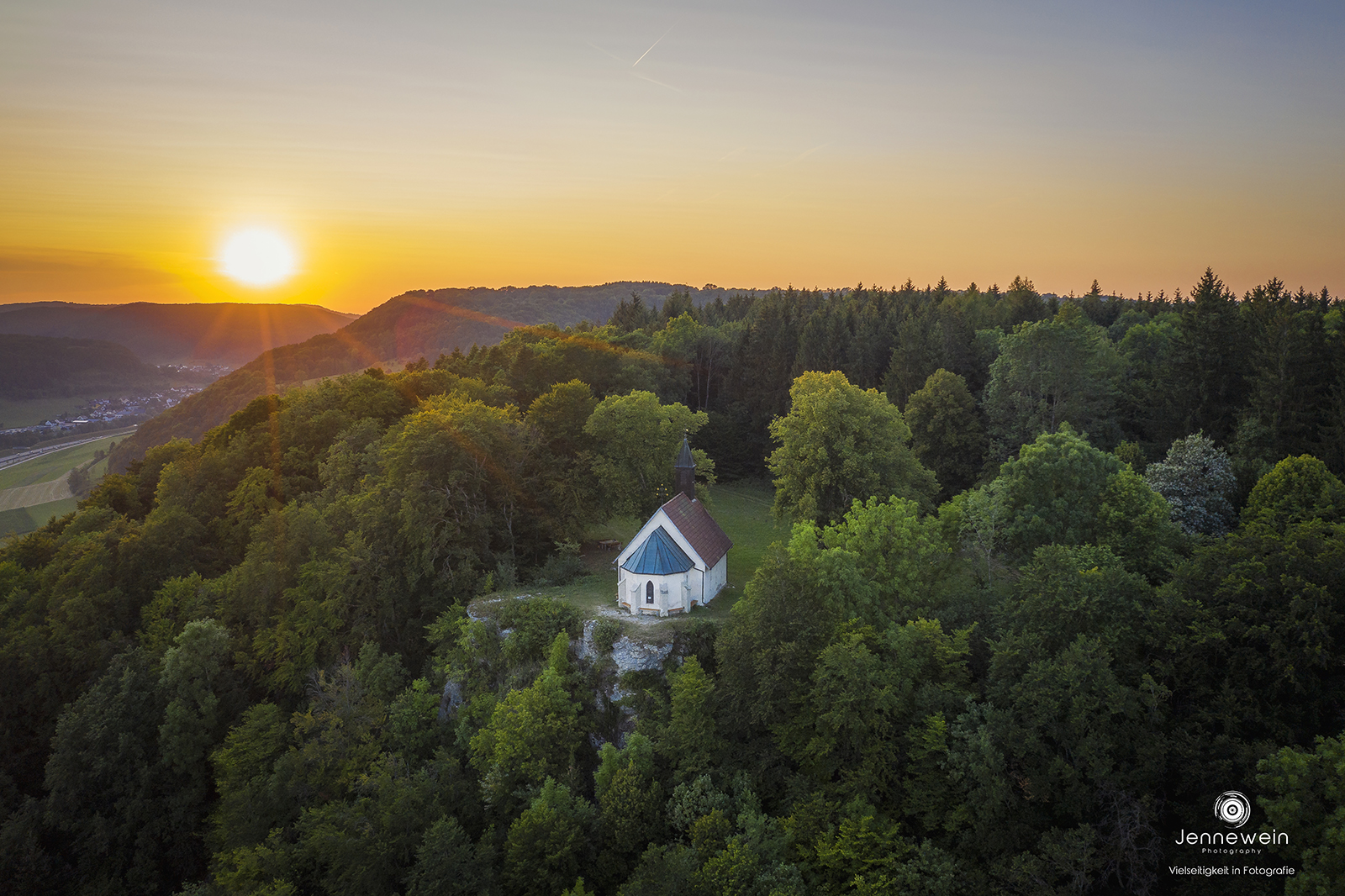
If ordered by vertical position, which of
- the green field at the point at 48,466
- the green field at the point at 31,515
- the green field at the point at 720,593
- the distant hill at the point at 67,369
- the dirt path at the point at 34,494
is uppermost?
the distant hill at the point at 67,369

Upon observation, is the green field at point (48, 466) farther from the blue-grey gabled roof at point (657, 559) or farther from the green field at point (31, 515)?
the blue-grey gabled roof at point (657, 559)

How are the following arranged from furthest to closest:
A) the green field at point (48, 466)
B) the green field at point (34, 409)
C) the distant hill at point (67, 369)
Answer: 1. the distant hill at point (67, 369)
2. the green field at point (34, 409)
3. the green field at point (48, 466)

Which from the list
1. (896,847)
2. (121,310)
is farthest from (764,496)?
(121,310)

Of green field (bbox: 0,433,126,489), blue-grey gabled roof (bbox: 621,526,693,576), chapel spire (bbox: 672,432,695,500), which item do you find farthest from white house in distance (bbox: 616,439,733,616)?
green field (bbox: 0,433,126,489)

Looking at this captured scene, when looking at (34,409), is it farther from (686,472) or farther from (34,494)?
(686,472)

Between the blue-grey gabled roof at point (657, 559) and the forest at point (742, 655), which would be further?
the blue-grey gabled roof at point (657, 559)

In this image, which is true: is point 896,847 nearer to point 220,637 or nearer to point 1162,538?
point 1162,538

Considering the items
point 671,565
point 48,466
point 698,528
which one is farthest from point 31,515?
point 671,565

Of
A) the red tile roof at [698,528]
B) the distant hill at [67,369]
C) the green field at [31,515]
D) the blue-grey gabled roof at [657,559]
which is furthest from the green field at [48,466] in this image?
the blue-grey gabled roof at [657,559]
